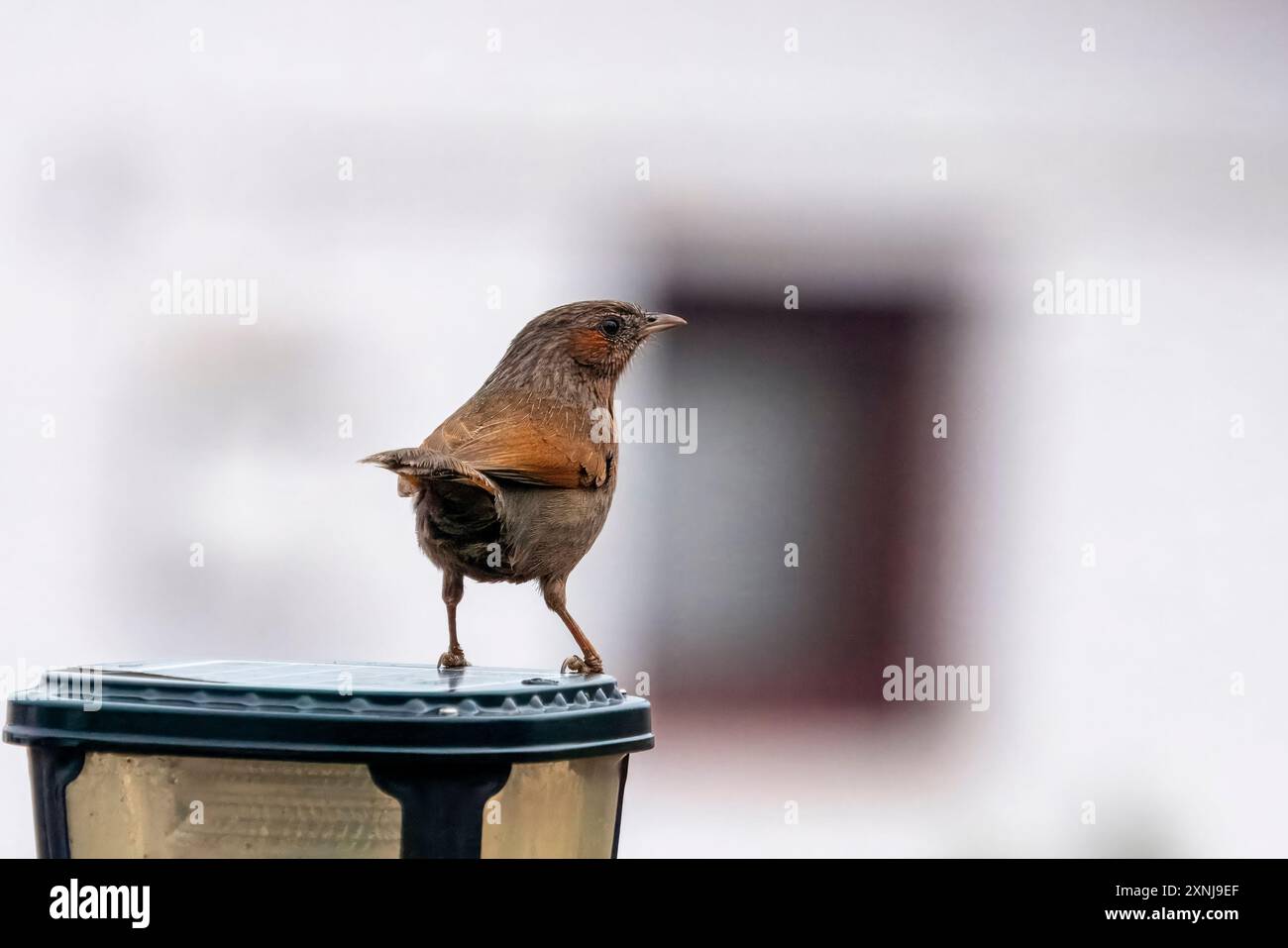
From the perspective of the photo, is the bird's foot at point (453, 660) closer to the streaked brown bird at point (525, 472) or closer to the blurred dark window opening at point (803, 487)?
the streaked brown bird at point (525, 472)

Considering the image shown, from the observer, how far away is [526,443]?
322 centimetres

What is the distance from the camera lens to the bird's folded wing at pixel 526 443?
3121mm

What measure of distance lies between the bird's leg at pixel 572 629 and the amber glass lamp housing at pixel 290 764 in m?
0.99

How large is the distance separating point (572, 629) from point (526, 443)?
1.53 ft

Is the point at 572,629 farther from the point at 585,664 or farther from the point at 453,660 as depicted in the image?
the point at 453,660

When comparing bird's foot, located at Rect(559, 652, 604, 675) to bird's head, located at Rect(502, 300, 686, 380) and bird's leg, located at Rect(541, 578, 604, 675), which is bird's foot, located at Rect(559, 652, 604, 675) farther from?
bird's head, located at Rect(502, 300, 686, 380)

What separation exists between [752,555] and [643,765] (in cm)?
126

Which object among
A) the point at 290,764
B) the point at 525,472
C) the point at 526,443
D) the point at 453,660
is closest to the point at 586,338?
the point at 526,443

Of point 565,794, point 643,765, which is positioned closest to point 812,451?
point 643,765

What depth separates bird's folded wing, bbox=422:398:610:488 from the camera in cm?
312

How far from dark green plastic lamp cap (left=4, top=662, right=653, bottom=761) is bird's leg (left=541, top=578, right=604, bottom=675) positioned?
94 cm

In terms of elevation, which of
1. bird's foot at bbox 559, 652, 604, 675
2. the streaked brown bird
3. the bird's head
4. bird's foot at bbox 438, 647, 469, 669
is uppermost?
the bird's head

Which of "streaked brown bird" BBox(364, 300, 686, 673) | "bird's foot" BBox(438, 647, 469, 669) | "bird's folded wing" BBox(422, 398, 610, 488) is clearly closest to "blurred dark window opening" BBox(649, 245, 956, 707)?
"streaked brown bird" BBox(364, 300, 686, 673)

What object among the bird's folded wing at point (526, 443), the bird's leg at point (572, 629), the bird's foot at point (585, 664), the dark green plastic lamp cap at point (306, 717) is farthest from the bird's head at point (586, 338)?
the dark green plastic lamp cap at point (306, 717)
